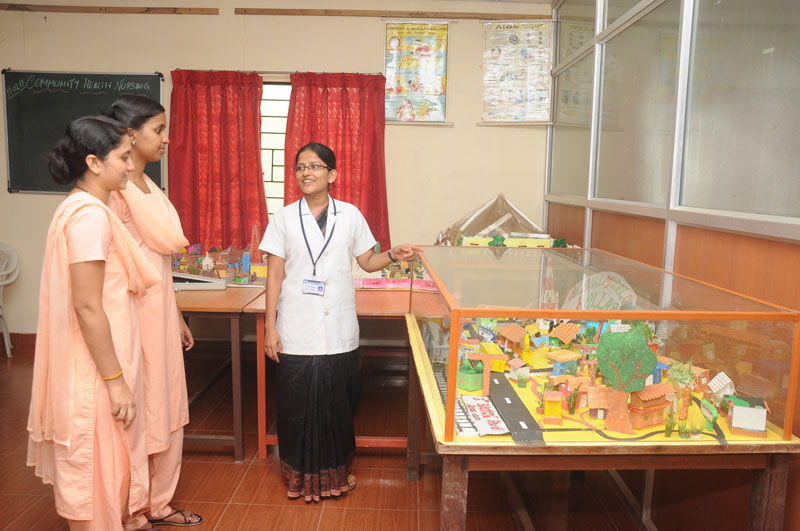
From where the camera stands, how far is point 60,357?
1.76 meters

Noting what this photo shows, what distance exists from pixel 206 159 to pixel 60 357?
9.51 feet

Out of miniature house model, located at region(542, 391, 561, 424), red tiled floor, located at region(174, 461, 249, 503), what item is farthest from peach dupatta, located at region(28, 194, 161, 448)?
miniature house model, located at region(542, 391, 561, 424)

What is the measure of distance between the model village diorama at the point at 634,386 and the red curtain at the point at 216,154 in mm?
3150

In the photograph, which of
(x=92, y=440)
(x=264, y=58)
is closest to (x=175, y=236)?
(x=92, y=440)

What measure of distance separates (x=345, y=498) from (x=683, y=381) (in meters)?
1.65

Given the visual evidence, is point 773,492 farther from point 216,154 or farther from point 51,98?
point 51,98

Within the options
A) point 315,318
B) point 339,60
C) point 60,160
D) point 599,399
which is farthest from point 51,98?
point 599,399

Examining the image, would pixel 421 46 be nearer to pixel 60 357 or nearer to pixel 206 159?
pixel 206 159

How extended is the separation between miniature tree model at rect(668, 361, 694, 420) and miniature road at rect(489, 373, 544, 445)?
15.8 inches

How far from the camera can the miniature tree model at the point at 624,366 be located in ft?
5.00

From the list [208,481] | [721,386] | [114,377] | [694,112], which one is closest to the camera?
[721,386]

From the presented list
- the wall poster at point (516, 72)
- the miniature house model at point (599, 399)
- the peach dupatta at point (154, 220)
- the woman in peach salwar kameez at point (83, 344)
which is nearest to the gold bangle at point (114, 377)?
the woman in peach salwar kameez at point (83, 344)

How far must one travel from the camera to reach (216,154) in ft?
14.4

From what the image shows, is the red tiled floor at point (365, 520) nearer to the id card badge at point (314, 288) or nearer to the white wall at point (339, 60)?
the id card badge at point (314, 288)
